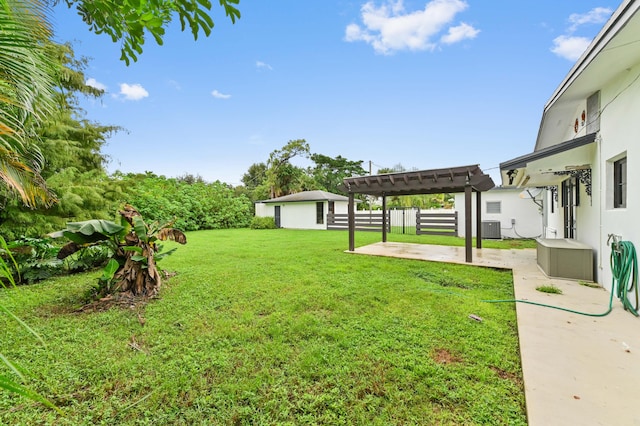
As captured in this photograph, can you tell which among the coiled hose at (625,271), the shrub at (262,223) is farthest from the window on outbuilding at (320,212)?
the coiled hose at (625,271)

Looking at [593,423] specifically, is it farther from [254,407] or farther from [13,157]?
[13,157]

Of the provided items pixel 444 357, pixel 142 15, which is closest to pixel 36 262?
pixel 142 15

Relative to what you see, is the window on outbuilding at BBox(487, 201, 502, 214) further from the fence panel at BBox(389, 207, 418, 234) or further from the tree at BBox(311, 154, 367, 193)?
the tree at BBox(311, 154, 367, 193)

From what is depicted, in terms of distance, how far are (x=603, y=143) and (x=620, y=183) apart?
2.53ft

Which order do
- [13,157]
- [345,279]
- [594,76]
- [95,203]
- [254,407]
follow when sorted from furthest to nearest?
1. [95,203]
2. [345,279]
3. [594,76]
4. [13,157]
5. [254,407]

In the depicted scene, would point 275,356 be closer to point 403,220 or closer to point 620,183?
point 620,183

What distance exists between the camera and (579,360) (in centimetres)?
263

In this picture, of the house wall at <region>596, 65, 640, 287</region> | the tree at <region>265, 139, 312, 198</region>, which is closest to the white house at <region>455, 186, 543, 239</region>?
the house wall at <region>596, 65, 640, 287</region>

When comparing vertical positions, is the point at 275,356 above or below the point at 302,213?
below

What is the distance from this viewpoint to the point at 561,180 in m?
7.93

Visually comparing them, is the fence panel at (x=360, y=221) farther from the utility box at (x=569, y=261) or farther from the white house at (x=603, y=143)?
the utility box at (x=569, y=261)

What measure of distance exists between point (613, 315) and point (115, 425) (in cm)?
560

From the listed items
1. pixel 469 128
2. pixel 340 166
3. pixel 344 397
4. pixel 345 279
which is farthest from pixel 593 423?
pixel 340 166

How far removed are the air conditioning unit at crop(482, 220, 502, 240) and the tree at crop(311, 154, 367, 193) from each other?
2271 centimetres
